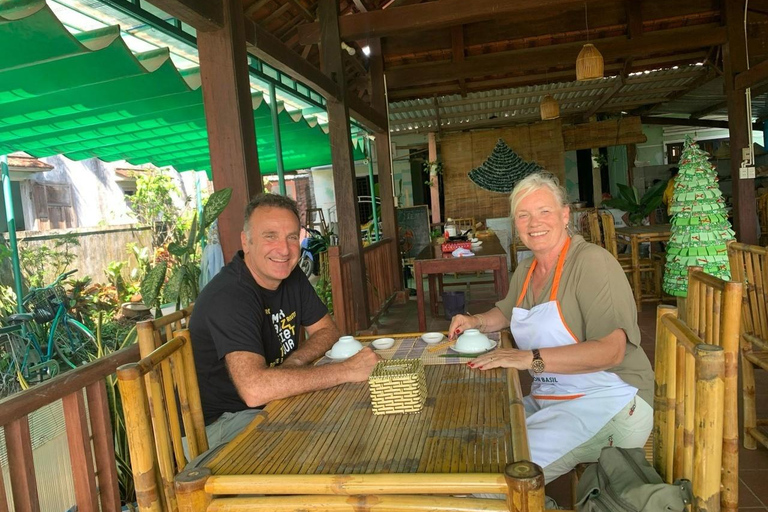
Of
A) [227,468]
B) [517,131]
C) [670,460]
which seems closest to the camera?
[227,468]

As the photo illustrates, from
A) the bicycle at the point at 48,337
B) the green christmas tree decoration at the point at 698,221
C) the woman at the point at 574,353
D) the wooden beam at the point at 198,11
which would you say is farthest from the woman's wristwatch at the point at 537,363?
the green christmas tree decoration at the point at 698,221

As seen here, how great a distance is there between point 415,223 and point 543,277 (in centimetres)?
744

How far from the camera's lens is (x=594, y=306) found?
1856 mm

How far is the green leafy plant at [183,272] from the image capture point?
105 inches

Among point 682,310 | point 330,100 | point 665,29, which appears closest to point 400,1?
point 330,100

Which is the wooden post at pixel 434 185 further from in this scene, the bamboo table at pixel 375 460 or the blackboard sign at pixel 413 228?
the bamboo table at pixel 375 460

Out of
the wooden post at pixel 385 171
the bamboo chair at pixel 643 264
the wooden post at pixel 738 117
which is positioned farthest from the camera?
the wooden post at pixel 385 171

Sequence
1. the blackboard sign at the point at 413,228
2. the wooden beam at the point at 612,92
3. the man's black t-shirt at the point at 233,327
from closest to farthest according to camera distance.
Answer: the man's black t-shirt at the point at 233,327
the wooden beam at the point at 612,92
the blackboard sign at the point at 413,228

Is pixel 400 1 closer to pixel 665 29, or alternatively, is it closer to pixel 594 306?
pixel 665 29

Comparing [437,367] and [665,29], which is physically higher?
[665,29]

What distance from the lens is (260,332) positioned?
1975 mm

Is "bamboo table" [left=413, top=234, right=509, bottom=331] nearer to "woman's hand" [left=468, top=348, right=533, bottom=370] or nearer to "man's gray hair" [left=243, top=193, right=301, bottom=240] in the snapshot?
"man's gray hair" [left=243, top=193, right=301, bottom=240]

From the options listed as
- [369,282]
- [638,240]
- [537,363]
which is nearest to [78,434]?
[537,363]

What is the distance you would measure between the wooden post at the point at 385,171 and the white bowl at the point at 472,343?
5.61m
